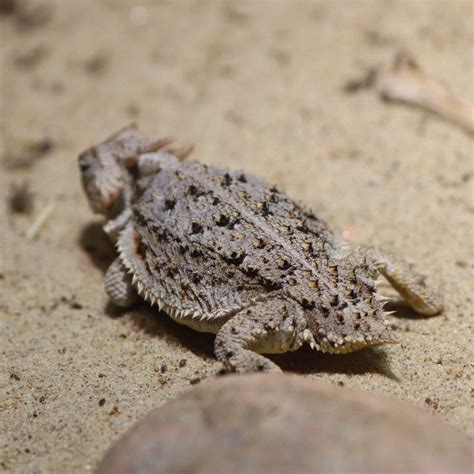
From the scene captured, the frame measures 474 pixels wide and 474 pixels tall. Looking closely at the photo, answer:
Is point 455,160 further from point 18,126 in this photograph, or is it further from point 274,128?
point 18,126

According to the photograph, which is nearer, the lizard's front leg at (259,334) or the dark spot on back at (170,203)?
the lizard's front leg at (259,334)

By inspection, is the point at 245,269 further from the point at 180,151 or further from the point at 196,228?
the point at 180,151

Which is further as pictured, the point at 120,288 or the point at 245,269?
the point at 120,288

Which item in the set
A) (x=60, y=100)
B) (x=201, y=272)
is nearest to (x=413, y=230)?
(x=201, y=272)

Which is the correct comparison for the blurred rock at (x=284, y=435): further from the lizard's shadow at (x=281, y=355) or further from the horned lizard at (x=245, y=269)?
the lizard's shadow at (x=281, y=355)

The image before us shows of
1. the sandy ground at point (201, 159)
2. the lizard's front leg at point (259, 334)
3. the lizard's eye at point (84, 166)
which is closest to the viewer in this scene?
the lizard's front leg at point (259, 334)

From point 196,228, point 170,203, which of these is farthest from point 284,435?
point 170,203

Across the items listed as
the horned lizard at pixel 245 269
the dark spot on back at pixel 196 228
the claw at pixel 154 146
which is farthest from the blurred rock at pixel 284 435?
the claw at pixel 154 146
